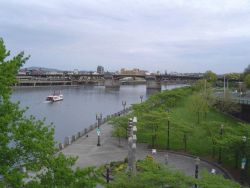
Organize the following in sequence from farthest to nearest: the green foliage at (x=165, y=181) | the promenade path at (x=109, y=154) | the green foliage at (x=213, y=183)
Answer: the promenade path at (x=109, y=154)
the green foliage at (x=165, y=181)
the green foliage at (x=213, y=183)

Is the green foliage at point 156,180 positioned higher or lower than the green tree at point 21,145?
lower

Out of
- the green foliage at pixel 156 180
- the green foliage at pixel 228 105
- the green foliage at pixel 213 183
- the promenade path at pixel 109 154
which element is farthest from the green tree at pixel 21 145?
the green foliage at pixel 228 105

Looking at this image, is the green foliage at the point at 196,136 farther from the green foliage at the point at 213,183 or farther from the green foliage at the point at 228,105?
the green foliage at the point at 228,105

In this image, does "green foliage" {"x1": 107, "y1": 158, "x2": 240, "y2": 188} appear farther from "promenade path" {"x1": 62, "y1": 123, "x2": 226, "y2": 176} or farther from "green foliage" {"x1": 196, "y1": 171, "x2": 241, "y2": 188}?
"promenade path" {"x1": 62, "y1": 123, "x2": 226, "y2": 176}

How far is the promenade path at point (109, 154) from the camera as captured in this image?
113 feet

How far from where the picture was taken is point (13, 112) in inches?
559

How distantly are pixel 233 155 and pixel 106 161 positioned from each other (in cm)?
1150

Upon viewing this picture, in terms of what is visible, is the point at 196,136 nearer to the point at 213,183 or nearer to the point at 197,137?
the point at 197,137

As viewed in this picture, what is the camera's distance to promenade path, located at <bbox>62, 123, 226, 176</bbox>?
3441 centimetres

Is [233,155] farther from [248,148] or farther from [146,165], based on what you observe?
[146,165]

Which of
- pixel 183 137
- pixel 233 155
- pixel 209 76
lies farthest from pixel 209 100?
pixel 209 76

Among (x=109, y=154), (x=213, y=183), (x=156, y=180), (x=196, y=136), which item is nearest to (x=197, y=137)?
(x=196, y=136)

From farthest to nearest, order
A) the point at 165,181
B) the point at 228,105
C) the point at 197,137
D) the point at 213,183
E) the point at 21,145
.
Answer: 1. the point at 228,105
2. the point at 197,137
3. the point at 165,181
4. the point at 213,183
5. the point at 21,145

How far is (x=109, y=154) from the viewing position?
3853 cm
